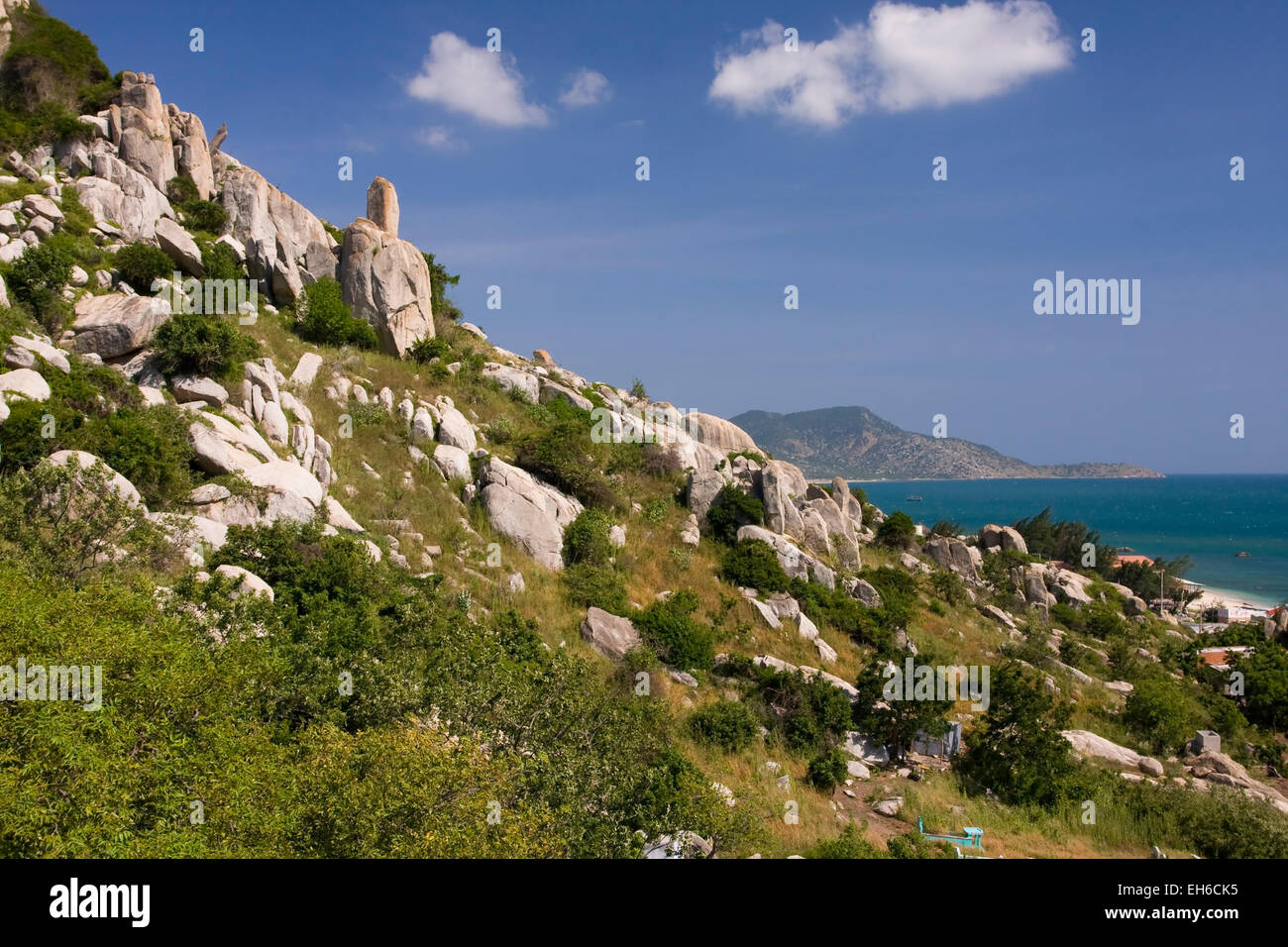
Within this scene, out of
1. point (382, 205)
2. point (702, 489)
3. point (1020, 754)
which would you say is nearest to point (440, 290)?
point (382, 205)

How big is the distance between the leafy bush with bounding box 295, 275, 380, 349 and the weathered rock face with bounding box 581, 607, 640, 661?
17764mm

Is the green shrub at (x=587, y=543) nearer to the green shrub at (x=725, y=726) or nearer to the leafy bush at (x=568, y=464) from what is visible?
the leafy bush at (x=568, y=464)

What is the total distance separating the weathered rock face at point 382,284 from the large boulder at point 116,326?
1063cm

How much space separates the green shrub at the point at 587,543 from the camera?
24.7 m

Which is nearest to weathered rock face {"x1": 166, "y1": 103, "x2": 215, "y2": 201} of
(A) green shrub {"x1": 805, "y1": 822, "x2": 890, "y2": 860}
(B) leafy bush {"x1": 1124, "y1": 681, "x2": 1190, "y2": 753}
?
(A) green shrub {"x1": 805, "y1": 822, "x2": 890, "y2": 860}

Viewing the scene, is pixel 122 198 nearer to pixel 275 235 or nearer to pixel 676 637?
pixel 275 235

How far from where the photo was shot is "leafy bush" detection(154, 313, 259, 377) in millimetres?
21422

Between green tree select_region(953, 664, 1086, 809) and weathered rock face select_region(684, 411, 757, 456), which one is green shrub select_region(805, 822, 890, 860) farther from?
weathered rock face select_region(684, 411, 757, 456)

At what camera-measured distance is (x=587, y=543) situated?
24.8 meters

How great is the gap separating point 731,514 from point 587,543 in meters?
7.82

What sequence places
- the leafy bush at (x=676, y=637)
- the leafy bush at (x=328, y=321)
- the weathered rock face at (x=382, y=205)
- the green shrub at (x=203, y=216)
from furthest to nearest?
the weathered rock face at (x=382, y=205), the green shrub at (x=203, y=216), the leafy bush at (x=328, y=321), the leafy bush at (x=676, y=637)

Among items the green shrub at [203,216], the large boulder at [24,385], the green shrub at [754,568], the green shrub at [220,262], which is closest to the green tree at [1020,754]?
the green shrub at [754,568]

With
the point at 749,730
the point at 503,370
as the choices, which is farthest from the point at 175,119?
the point at 749,730
